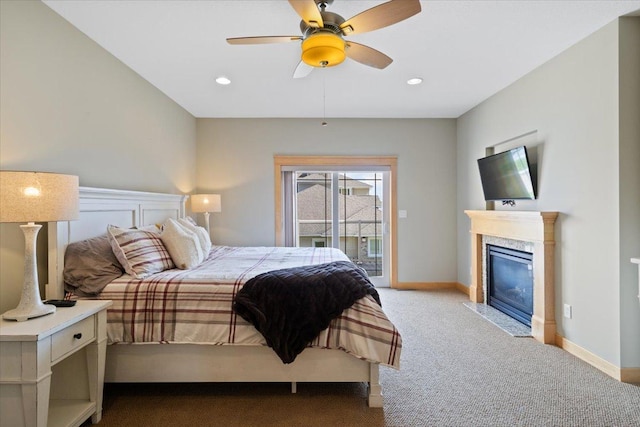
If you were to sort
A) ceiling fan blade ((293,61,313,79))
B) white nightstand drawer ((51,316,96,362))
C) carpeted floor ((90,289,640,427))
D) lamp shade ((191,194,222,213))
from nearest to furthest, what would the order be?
white nightstand drawer ((51,316,96,362)) → carpeted floor ((90,289,640,427)) → ceiling fan blade ((293,61,313,79)) → lamp shade ((191,194,222,213))

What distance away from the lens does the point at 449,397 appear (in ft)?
6.70

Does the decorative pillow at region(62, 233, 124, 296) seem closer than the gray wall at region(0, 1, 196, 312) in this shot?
No

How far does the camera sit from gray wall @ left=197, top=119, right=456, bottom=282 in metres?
4.64

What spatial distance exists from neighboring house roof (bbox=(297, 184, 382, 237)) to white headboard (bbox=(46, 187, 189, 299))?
192cm

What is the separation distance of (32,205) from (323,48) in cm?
170

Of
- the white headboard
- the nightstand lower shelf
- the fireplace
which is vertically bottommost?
the nightstand lower shelf

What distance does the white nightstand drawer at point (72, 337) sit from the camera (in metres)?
1.51

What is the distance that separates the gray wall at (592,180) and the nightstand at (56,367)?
3.39 meters

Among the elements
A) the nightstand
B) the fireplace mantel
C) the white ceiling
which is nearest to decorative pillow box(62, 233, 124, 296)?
the nightstand

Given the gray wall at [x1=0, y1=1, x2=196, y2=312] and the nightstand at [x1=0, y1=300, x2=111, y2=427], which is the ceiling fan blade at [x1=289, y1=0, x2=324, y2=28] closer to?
the gray wall at [x1=0, y1=1, x2=196, y2=312]

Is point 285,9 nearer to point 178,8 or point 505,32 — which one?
point 178,8

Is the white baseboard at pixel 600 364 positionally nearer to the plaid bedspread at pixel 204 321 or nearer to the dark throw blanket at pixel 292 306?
the plaid bedspread at pixel 204 321

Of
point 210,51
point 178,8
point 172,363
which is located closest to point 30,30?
point 178,8

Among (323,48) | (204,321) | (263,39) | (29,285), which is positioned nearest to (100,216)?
(29,285)
